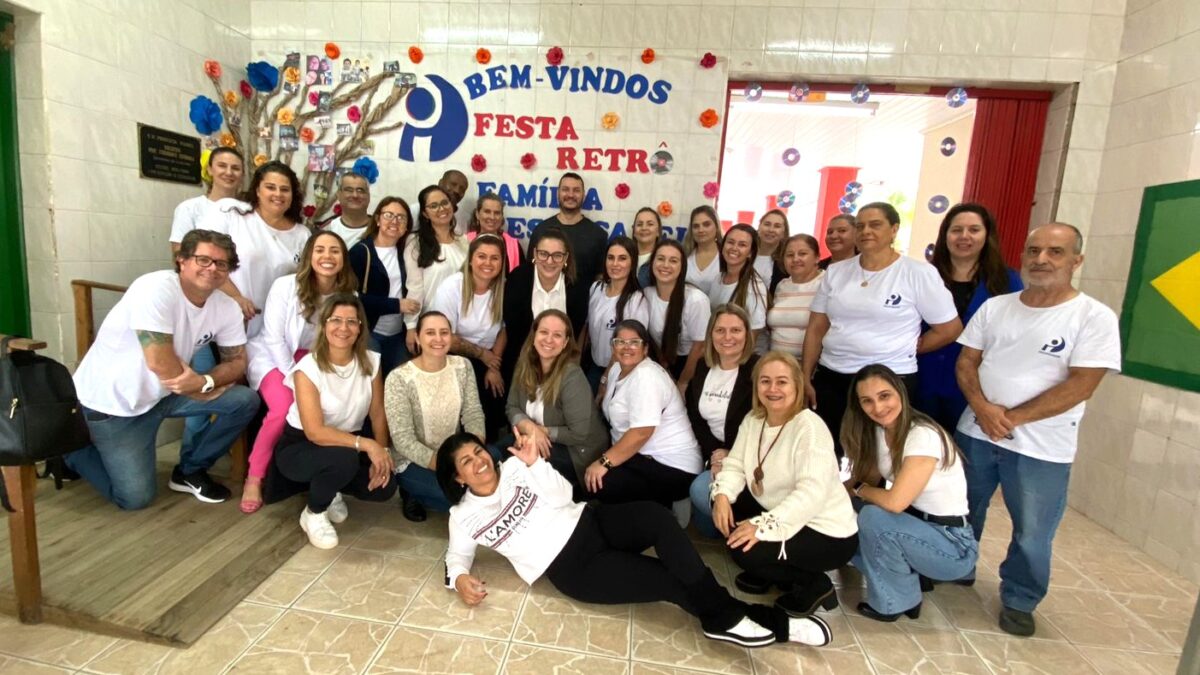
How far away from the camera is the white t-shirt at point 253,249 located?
3.06 meters

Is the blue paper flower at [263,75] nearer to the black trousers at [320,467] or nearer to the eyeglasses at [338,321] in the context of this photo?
the eyeglasses at [338,321]

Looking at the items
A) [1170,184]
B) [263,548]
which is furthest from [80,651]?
[1170,184]

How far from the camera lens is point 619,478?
2701 millimetres

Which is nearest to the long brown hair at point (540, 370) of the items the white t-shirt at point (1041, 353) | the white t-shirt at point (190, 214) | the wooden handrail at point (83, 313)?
the white t-shirt at point (1041, 353)

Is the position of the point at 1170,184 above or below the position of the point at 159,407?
above

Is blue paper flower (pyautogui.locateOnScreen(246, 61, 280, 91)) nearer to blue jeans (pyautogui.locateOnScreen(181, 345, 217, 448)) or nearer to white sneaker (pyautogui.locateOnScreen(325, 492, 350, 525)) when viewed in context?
blue jeans (pyautogui.locateOnScreen(181, 345, 217, 448))

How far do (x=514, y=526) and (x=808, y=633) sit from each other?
Result: 1102mm

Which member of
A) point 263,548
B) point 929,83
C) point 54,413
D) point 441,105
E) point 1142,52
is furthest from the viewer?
point 441,105

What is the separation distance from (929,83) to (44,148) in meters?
5.14

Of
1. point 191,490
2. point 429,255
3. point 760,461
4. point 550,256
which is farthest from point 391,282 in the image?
point 760,461

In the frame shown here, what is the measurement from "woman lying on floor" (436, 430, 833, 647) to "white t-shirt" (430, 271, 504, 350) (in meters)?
1.00

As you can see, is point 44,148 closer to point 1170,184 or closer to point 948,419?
point 948,419

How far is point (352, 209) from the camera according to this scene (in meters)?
3.46

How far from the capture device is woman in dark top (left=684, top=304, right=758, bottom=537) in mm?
2602
